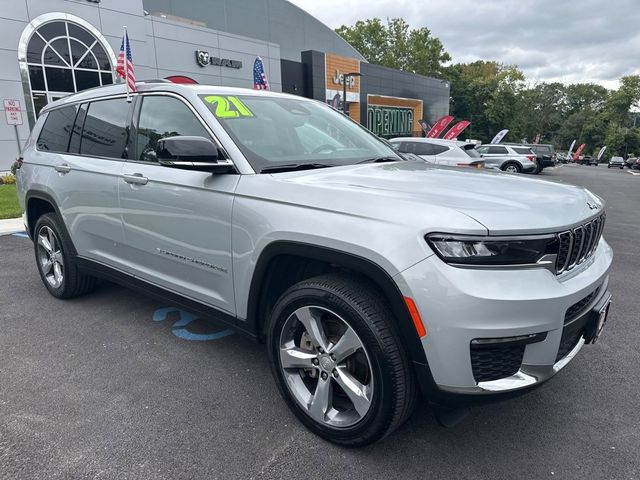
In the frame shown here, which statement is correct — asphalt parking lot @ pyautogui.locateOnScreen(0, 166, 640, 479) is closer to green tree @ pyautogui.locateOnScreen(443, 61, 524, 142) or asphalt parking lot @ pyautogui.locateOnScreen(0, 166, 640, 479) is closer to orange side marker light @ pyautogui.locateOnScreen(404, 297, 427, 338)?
orange side marker light @ pyautogui.locateOnScreen(404, 297, 427, 338)

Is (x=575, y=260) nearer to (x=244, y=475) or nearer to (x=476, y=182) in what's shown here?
(x=476, y=182)

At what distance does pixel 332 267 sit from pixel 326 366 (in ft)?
1.65

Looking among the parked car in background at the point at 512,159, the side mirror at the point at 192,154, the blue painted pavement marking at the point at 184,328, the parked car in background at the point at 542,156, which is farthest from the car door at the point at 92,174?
the parked car in background at the point at 542,156

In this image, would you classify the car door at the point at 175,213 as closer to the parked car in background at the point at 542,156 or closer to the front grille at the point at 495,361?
the front grille at the point at 495,361

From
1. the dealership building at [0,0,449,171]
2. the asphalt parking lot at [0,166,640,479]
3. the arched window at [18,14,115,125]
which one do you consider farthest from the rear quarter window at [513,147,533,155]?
the asphalt parking lot at [0,166,640,479]

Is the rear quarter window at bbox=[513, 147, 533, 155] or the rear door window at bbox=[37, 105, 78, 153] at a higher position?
the rear door window at bbox=[37, 105, 78, 153]

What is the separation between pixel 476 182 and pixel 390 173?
0.49 metres

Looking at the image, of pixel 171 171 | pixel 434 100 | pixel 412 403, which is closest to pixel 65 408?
pixel 171 171

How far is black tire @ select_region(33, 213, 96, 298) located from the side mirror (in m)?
2.06

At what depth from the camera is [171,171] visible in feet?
A: 9.69

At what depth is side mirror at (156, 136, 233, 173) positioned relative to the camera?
245 centimetres

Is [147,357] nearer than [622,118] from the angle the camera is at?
Yes

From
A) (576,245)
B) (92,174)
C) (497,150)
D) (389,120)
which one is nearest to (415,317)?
(576,245)

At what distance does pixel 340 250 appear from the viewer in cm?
211
